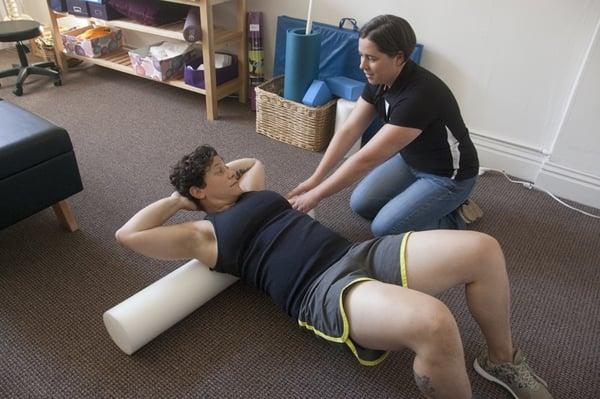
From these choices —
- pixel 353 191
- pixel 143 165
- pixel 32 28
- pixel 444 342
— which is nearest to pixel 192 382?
pixel 444 342

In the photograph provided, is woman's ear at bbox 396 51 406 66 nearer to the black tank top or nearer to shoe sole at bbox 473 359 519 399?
the black tank top

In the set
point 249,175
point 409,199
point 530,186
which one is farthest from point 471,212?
point 249,175

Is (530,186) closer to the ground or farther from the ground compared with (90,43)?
closer to the ground

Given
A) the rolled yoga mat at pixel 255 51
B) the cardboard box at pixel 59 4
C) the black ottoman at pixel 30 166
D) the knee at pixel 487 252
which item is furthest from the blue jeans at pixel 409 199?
the cardboard box at pixel 59 4

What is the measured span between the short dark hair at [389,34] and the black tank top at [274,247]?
58 centimetres

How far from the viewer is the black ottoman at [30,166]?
4.80 feet

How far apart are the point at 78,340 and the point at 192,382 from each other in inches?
15.3

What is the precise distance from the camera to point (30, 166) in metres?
1.50

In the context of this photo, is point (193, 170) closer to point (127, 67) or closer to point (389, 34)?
point (389, 34)

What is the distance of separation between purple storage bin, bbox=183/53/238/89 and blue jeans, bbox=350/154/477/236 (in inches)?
51.9

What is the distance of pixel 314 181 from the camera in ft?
5.33

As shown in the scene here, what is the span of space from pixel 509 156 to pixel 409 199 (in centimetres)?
91

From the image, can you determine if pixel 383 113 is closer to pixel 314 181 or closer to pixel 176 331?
pixel 314 181

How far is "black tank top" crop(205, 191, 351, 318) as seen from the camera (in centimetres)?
121
